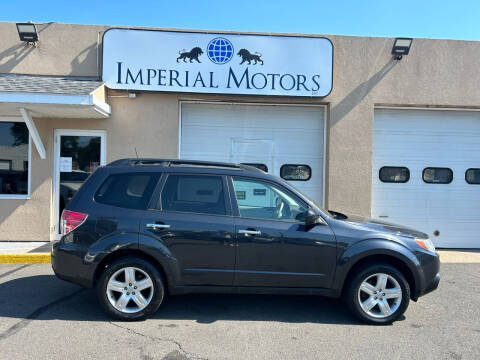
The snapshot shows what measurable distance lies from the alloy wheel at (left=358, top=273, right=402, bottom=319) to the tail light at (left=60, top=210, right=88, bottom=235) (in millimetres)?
3271

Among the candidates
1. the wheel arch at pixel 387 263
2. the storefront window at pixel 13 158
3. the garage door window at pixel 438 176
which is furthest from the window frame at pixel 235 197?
the storefront window at pixel 13 158

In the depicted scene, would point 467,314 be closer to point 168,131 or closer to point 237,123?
point 237,123

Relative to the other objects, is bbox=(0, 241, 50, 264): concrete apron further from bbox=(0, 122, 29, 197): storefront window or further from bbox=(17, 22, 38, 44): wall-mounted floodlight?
bbox=(17, 22, 38, 44): wall-mounted floodlight

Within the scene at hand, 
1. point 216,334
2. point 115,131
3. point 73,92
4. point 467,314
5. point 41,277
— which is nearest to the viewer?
point 216,334

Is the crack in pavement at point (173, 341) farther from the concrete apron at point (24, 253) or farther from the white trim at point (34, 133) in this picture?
the white trim at point (34, 133)

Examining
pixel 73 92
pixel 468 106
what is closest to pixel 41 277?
pixel 73 92

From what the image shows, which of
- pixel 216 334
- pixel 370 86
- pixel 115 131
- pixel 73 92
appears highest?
pixel 370 86

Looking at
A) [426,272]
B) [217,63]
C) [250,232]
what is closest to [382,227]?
[426,272]

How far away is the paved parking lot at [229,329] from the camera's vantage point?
3.67m

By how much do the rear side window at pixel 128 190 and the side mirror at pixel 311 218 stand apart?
5.91 ft

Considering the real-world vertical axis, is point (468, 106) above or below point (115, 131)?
above

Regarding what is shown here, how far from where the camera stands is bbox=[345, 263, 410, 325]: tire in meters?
4.36

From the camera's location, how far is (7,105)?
7.23 meters

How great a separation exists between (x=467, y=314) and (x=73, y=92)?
7.19 meters
